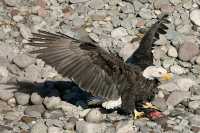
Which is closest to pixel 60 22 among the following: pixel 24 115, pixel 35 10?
pixel 35 10

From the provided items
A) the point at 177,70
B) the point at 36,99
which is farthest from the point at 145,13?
the point at 36,99

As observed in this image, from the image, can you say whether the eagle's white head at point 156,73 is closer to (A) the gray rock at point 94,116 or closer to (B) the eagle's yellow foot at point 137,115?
(B) the eagle's yellow foot at point 137,115

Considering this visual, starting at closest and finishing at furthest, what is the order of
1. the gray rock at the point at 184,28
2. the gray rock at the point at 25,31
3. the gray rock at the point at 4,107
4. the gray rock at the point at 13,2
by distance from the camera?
the gray rock at the point at 4,107 < the gray rock at the point at 25,31 < the gray rock at the point at 184,28 < the gray rock at the point at 13,2

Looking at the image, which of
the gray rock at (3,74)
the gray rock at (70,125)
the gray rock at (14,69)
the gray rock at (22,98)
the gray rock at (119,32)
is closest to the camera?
the gray rock at (70,125)

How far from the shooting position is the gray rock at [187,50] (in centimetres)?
1038

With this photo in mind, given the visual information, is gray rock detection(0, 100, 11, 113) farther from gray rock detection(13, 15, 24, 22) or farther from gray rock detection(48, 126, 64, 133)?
gray rock detection(13, 15, 24, 22)

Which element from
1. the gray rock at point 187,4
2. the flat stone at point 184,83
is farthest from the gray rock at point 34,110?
the gray rock at point 187,4

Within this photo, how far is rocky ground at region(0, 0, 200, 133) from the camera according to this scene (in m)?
9.27

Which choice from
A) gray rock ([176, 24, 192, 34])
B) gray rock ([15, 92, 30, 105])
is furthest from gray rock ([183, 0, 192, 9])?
gray rock ([15, 92, 30, 105])

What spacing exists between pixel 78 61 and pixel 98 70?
10.4 inches

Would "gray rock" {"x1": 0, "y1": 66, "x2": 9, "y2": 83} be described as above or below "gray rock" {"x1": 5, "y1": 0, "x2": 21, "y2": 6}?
below

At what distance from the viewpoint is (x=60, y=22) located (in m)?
11.1

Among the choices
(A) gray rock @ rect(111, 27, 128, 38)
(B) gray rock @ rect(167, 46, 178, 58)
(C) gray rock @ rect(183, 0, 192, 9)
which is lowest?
(B) gray rock @ rect(167, 46, 178, 58)

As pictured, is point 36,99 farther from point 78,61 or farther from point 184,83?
point 184,83
